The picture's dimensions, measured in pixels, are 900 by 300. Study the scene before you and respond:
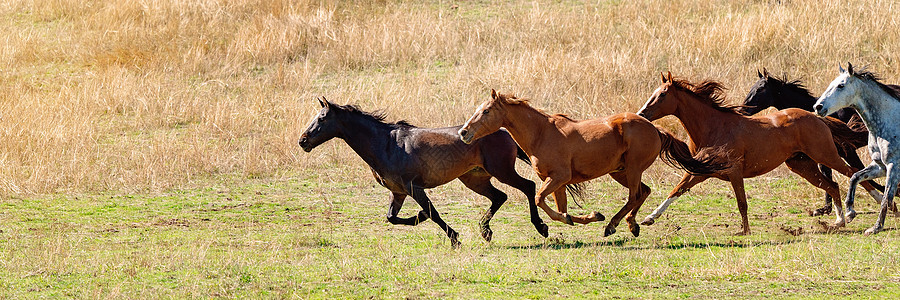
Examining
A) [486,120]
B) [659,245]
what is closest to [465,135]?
[486,120]

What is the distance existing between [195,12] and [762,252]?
13.8m

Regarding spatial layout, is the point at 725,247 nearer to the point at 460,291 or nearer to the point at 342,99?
the point at 460,291

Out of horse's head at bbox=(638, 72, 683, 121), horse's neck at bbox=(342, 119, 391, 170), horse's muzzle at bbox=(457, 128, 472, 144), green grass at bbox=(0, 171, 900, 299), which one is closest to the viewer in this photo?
green grass at bbox=(0, 171, 900, 299)

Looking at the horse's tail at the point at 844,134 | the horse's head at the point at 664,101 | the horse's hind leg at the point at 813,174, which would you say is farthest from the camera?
the horse's tail at the point at 844,134

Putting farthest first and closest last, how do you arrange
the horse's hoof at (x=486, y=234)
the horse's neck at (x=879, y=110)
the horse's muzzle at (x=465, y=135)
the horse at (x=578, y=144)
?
the horse's neck at (x=879, y=110), the horse's hoof at (x=486, y=234), the horse at (x=578, y=144), the horse's muzzle at (x=465, y=135)

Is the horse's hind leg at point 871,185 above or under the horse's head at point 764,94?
under

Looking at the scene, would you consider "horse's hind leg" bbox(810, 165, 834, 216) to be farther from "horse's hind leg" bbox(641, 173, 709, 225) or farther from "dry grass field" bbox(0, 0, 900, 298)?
"horse's hind leg" bbox(641, 173, 709, 225)

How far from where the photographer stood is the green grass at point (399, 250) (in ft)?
26.0

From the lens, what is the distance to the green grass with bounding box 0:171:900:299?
311 inches

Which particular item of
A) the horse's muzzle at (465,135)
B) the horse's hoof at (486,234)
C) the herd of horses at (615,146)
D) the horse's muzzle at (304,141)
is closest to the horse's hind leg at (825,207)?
the herd of horses at (615,146)

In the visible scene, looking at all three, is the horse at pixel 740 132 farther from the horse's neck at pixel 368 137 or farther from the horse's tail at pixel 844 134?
the horse's neck at pixel 368 137

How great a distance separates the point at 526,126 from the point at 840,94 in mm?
2851

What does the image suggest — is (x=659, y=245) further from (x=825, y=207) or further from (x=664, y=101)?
(x=825, y=207)

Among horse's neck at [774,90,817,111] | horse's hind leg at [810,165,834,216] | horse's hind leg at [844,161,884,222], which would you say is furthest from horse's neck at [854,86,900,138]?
horse's neck at [774,90,817,111]
